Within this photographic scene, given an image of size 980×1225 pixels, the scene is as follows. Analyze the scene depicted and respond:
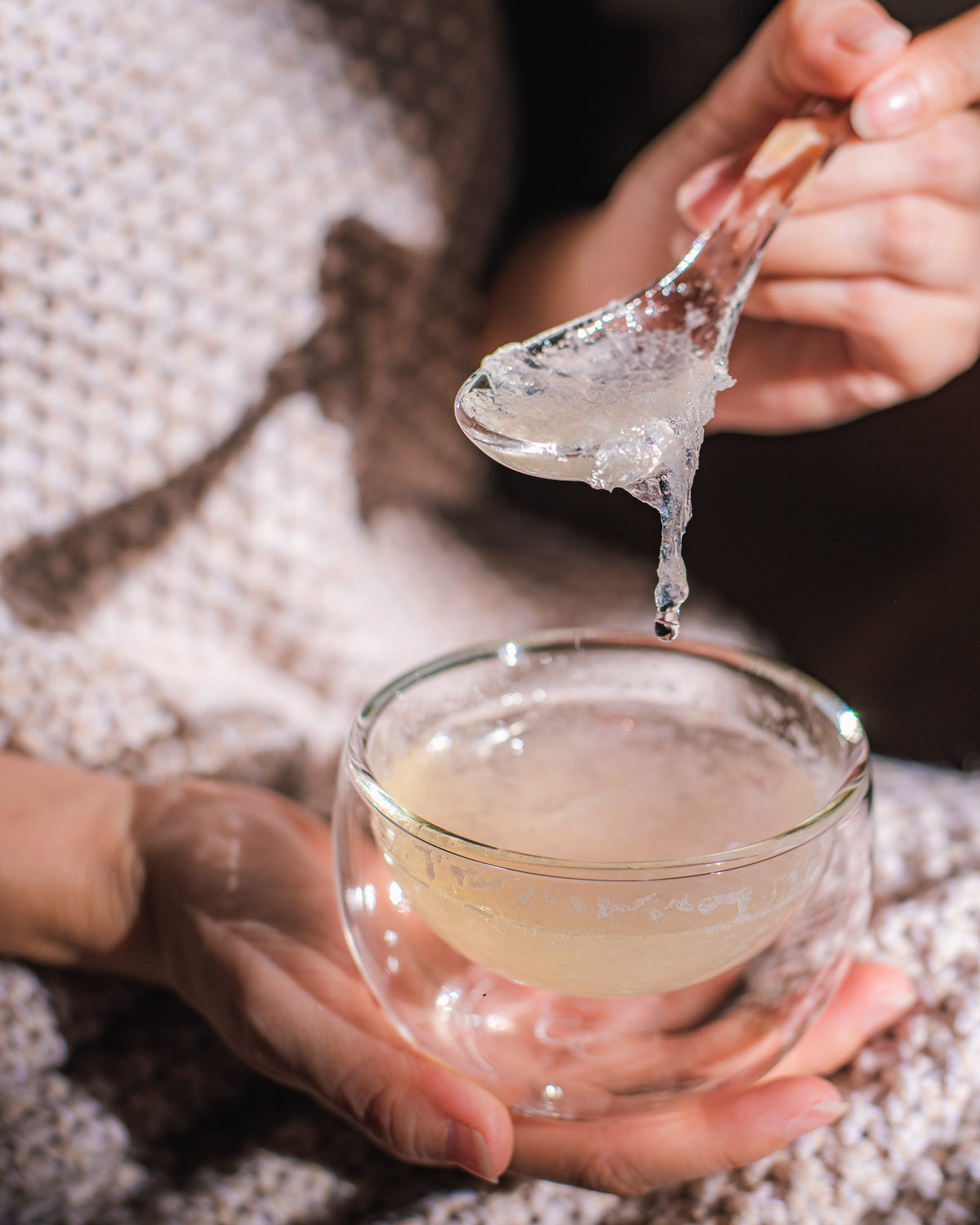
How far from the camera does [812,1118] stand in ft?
1.21

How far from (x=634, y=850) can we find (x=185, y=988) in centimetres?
20

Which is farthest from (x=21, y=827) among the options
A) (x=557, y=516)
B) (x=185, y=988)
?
(x=557, y=516)

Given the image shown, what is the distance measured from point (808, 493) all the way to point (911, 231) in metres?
0.32

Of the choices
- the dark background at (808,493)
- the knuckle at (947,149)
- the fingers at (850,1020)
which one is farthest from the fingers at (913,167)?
the fingers at (850,1020)

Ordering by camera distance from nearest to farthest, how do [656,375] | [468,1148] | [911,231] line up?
[468,1148]
[656,375]
[911,231]

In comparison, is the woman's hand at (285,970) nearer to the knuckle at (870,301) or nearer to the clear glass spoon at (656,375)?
the clear glass spoon at (656,375)

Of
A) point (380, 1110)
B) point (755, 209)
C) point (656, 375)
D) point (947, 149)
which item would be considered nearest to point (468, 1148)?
point (380, 1110)

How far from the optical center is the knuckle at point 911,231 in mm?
552

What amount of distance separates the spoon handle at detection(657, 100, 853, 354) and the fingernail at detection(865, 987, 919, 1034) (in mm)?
286

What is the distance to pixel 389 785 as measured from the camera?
0.41 meters

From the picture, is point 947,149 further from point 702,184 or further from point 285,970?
point 285,970

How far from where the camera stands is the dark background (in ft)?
2.62

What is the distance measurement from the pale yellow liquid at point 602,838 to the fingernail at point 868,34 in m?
0.29

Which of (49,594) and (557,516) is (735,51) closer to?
(557,516)
